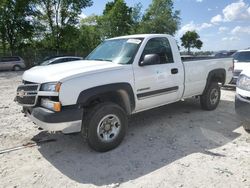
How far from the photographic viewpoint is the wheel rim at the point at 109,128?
13.9ft

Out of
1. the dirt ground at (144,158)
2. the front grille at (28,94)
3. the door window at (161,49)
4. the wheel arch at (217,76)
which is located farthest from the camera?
the wheel arch at (217,76)

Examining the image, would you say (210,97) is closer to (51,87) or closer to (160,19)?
(51,87)

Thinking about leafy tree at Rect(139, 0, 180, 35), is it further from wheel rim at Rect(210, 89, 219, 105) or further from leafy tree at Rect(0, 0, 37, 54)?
wheel rim at Rect(210, 89, 219, 105)

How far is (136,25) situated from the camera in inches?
1693

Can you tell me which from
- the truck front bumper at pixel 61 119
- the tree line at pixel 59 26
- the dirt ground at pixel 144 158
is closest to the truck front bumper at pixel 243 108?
the dirt ground at pixel 144 158

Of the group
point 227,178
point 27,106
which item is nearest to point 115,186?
point 227,178

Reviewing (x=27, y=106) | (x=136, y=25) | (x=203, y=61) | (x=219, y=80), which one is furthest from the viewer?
(x=136, y=25)

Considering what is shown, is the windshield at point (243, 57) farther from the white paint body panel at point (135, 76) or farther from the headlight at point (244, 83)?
the headlight at point (244, 83)

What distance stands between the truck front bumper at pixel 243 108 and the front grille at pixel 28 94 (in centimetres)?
352

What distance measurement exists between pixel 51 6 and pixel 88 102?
107 feet

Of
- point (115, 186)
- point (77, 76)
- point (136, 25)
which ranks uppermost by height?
point (136, 25)

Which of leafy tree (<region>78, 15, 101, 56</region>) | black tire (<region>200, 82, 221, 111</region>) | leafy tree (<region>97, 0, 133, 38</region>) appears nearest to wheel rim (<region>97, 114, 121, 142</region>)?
black tire (<region>200, 82, 221, 111</region>)

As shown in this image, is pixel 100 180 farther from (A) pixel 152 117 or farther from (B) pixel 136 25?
(B) pixel 136 25

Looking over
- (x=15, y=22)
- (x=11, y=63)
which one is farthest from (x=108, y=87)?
(x=15, y=22)
